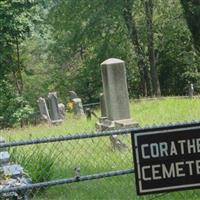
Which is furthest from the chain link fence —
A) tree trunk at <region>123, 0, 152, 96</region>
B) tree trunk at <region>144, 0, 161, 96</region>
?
tree trunk at <region>144, 0, 161, 96</region>

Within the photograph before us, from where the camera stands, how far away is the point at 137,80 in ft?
134

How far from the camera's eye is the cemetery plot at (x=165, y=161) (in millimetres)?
4438

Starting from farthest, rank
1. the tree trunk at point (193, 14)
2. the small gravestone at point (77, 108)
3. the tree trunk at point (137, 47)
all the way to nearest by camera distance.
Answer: the tree trunk at point (137, 47) < the small gravestone at point (77, 108) < the tree trunk at point (193, 14)

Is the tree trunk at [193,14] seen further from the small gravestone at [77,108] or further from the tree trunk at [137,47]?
the tree trunk at [137,47]

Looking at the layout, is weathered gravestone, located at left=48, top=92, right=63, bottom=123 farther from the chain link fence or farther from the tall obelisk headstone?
the chain link fence

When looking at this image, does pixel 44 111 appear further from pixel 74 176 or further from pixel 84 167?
pixel 74 176

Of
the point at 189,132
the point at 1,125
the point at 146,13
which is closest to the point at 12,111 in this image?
the point at 1,125

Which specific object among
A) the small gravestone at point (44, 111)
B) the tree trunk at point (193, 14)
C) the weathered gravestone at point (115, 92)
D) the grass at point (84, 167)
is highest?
the tree trunk at point (193, 14)

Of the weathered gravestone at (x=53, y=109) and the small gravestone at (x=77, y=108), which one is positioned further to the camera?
the small gravestone at (x=77, y=108)

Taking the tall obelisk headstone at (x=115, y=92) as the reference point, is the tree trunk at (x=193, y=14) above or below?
above

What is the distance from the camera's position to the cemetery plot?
14.6 feet

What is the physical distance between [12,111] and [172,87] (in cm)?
1588

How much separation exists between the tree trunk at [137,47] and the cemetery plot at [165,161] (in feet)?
97.1

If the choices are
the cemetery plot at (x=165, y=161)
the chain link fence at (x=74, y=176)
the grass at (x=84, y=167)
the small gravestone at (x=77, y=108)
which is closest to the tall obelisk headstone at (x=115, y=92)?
the grass at (x=84, y=167)
